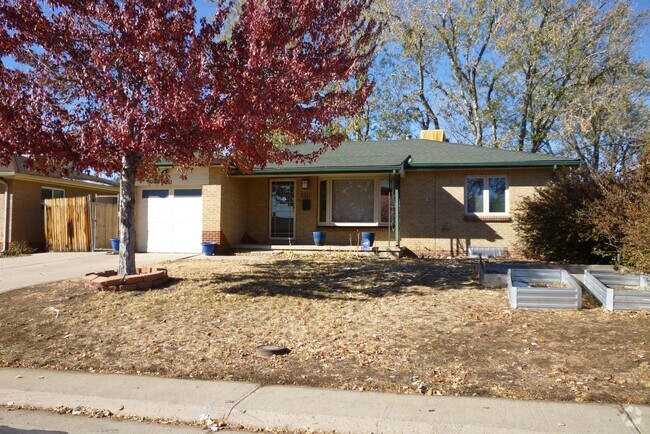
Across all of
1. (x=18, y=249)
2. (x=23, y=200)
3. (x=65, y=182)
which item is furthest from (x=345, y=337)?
(x=65, y=182)

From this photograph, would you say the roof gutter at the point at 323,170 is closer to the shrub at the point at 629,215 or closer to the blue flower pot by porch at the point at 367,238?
the blue flower pot by porch at the point at 367,238

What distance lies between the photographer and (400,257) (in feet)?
47.4

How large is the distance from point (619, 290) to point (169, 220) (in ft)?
42.2

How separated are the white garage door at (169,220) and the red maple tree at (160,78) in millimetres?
7196

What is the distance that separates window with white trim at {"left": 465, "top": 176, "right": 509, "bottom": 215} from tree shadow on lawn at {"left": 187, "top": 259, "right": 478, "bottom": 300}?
3.06m

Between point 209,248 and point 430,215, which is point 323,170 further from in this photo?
point 209,248

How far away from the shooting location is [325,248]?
49.8 ft

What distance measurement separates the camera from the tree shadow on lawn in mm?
8859

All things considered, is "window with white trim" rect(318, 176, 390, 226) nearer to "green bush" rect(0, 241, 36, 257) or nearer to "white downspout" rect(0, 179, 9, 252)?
"green bush" rect(0, 241, 36, 257)

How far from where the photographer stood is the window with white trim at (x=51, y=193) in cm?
1980

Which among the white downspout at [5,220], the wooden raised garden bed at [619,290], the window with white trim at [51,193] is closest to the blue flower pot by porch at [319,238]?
the wooden raised garden bed at [619,290]

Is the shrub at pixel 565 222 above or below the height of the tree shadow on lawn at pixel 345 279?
above

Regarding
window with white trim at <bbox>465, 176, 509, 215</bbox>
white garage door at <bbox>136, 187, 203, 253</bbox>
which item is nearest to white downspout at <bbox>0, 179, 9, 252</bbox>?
white garage door at <bbox>136, 187, 203, 253</bbox>

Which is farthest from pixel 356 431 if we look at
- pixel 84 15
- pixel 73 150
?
pixel 84 15
